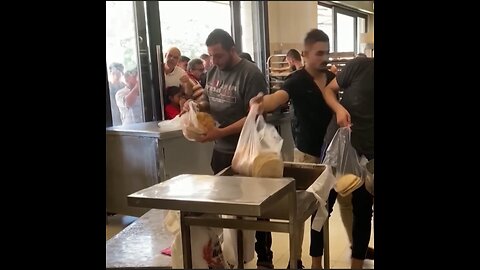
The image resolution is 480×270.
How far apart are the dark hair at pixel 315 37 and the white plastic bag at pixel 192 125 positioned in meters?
0.25

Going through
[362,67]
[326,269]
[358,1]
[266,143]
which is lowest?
[326,269]

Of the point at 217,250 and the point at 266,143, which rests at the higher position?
the point at 266,143

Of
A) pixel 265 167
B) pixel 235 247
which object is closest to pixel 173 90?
pixel 265 167

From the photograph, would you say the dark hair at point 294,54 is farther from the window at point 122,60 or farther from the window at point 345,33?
the window at point 122,60

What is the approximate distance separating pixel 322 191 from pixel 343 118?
0.47 feet

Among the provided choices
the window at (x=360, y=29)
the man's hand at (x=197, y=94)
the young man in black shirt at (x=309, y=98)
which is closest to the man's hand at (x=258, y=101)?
the young man in black shirt at (x=309, y=98)

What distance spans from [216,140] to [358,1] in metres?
0.37

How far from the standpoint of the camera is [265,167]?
814mm

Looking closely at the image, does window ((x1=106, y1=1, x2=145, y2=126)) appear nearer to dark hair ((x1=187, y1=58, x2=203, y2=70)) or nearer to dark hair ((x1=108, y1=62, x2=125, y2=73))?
dark hair ((x1=108, y1=62, x2=125, y2=73))

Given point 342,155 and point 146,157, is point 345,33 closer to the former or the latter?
point 342,155
